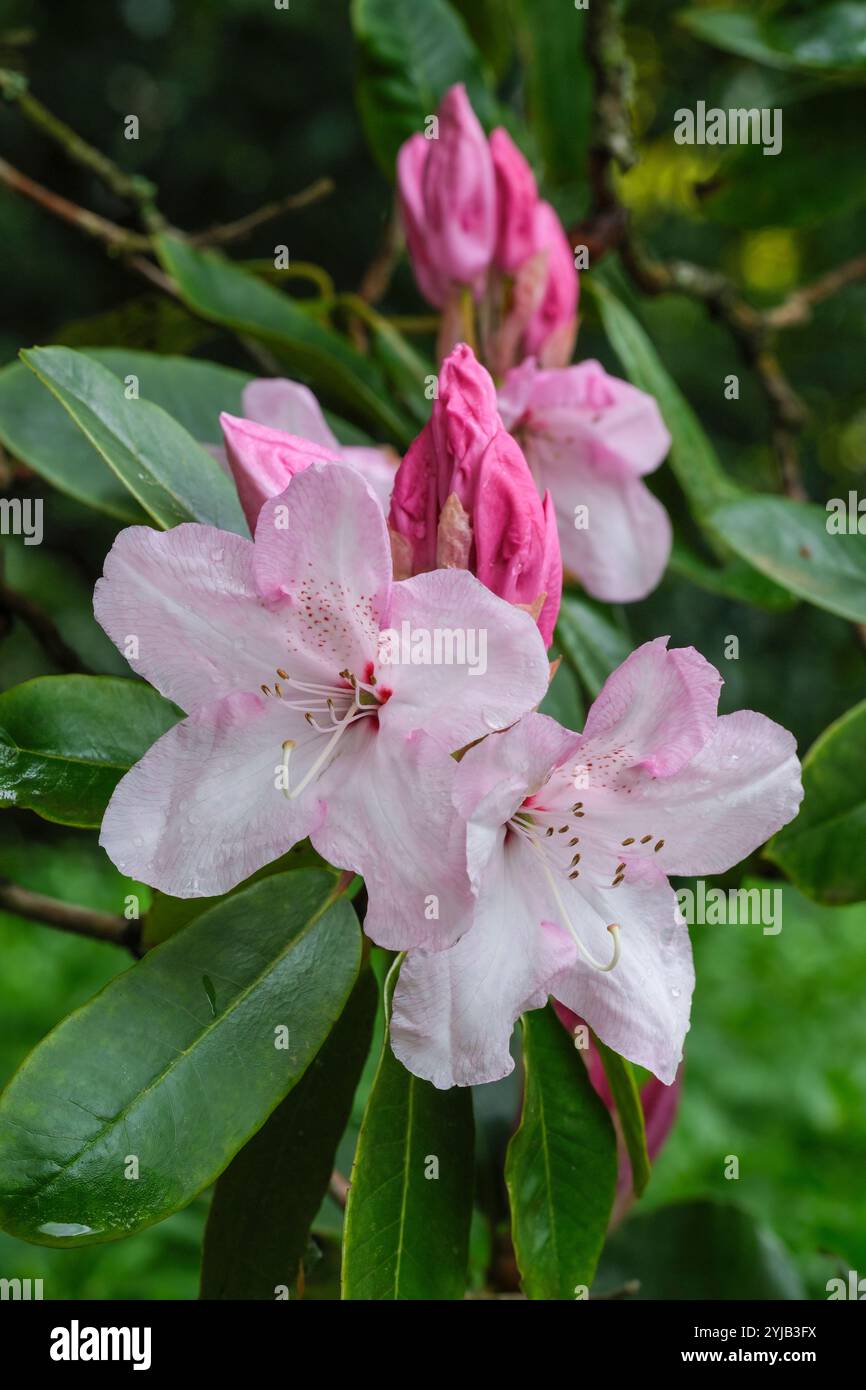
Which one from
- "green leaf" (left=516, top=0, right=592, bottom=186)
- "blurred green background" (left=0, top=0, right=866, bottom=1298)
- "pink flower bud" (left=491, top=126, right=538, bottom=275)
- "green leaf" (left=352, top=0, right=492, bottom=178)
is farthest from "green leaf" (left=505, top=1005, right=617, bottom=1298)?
"blurred green background" (left=0, top=0, right=866, bottom=1298)

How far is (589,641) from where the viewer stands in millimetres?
991

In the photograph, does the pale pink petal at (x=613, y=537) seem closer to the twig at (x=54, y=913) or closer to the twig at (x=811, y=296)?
the twig at (x=54, y=913)

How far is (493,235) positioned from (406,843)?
62 centimetres

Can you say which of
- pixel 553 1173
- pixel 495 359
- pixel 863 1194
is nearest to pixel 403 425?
pixel 495 359

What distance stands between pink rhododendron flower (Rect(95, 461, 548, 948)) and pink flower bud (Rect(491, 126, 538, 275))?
497 mm

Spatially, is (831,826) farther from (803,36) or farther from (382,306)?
(382,306)

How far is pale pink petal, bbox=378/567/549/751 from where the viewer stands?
0.58m

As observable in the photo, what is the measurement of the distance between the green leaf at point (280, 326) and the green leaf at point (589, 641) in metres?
0.21

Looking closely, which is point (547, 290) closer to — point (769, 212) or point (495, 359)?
point (495, 359)

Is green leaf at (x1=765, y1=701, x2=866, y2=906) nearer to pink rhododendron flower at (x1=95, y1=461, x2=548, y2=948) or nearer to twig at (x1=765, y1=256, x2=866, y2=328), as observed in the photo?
pink rhododendron flower at (x1=95, y1=461, x2=548, y2=948)

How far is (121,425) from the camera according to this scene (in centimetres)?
73

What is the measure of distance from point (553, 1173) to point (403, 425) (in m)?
0.63

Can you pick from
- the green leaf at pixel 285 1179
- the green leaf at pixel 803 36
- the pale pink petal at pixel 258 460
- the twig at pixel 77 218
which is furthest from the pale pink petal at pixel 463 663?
the green leaf at pixel 803 36

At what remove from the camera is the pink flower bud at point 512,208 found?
3.37 ft
